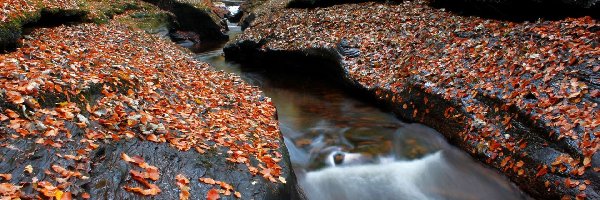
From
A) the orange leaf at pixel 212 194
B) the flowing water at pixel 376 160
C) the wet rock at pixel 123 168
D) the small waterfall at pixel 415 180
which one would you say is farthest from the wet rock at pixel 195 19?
the orange leaf at pixel 212 194

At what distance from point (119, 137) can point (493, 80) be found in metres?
6.11

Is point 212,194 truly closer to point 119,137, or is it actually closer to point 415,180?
point 119,137

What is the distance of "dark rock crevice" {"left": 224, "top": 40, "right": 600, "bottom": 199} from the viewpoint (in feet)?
16.7

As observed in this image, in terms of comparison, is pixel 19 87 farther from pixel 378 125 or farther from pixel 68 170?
pixel 378 125

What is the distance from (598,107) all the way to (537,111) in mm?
723

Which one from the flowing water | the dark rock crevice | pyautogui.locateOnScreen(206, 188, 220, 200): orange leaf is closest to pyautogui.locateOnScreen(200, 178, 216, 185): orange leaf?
pyautogui.locateOnScreen(206, 188, 220, 200): orange leaf

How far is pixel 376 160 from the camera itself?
6.92 metres

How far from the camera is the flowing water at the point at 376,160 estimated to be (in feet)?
20.0

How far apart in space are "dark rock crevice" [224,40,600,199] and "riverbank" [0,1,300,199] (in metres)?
3.25

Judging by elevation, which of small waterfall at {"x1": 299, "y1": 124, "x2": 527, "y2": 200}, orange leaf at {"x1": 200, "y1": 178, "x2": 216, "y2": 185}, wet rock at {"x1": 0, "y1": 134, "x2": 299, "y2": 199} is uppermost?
wet rock at {"x1": 0, "y1": 134, "x2": 299, "y2": 199}

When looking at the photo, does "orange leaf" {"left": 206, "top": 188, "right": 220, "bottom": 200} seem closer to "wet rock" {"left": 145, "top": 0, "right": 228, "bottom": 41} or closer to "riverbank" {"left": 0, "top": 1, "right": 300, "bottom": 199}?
"riverbank" {"left": 0, "top": 1, "right": 300, "bottom": 199}

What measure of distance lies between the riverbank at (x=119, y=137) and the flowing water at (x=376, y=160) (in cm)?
123

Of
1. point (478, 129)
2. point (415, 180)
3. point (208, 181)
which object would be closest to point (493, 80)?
point (478, 129)

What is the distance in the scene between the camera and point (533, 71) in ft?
20.5
